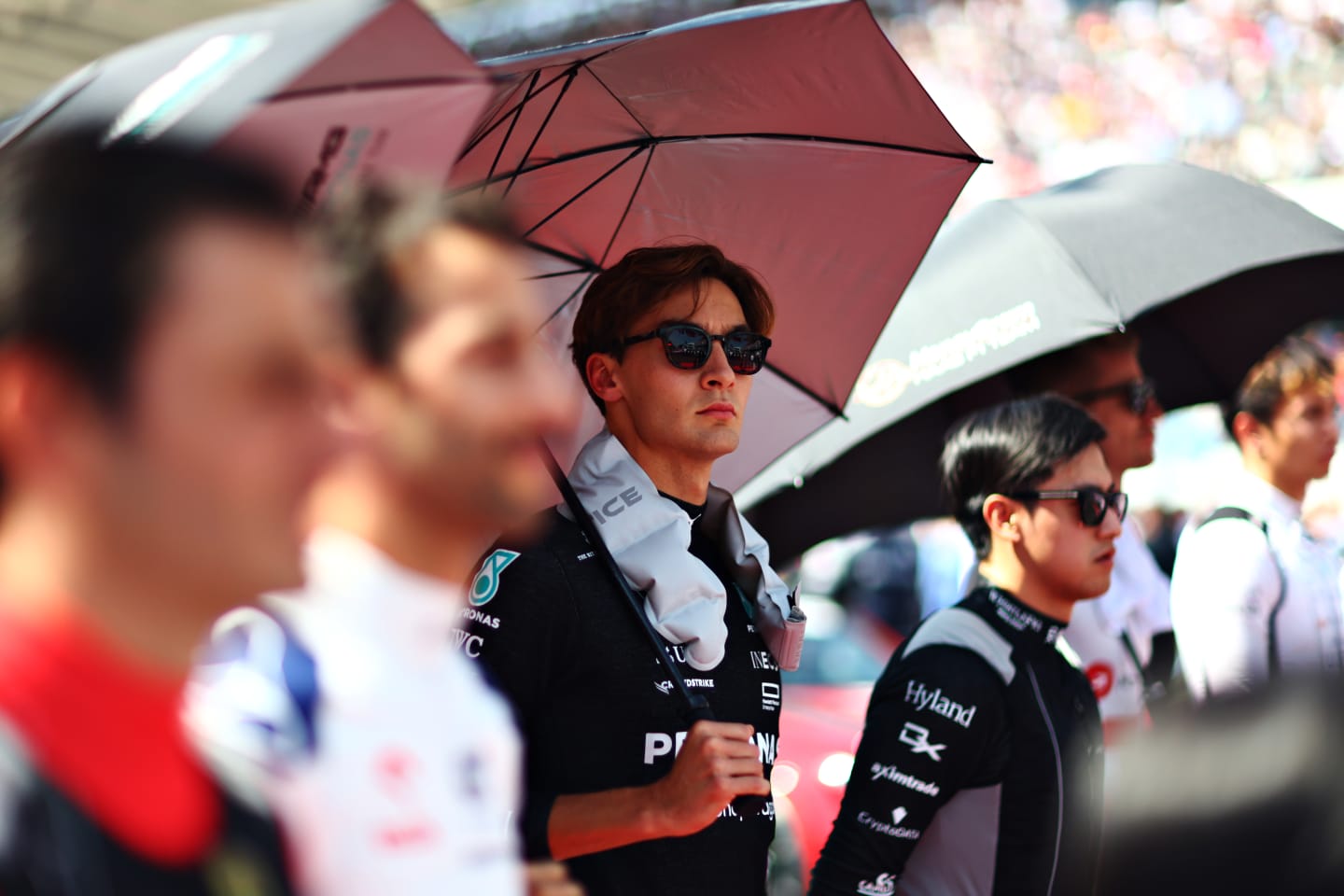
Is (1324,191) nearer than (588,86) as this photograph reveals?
No

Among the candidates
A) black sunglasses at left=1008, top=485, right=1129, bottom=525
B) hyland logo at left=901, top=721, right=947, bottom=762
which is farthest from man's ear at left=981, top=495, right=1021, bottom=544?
hyland logo at left=901, top=721, right=947, bottom=762

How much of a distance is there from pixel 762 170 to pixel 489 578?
1252 mm

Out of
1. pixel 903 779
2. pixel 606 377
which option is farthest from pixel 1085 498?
pixel 606 377

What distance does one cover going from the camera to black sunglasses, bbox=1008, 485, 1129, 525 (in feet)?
10.5

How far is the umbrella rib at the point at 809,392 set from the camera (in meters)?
3.56

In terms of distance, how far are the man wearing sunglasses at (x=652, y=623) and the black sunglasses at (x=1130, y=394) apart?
1611 millimetres

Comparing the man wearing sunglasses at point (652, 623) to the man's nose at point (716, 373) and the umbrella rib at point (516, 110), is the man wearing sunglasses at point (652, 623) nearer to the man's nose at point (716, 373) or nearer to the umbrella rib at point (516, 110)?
the man's nose at point (716, 373)

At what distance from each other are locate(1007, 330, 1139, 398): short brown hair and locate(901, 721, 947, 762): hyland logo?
1617 millimetres

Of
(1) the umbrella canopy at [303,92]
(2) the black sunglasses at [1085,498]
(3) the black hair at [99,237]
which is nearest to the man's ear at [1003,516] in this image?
(2) the black sunglasses at [1085,498]

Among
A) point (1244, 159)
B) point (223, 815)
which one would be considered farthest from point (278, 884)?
point (1244, 159)

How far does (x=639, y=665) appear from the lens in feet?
8.04

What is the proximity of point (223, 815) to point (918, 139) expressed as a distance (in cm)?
269

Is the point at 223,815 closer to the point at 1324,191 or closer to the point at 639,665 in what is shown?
the point at 639,665

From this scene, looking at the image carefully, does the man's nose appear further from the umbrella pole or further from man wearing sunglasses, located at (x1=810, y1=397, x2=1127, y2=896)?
man wearing sunglasses, located at (x1=810, y1=397, x2=1127, y2=896)
